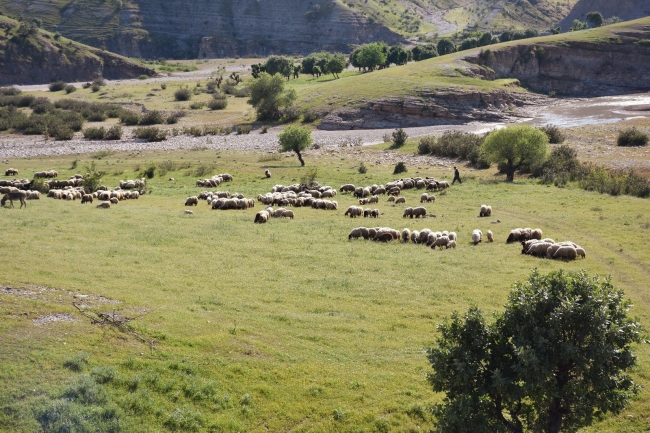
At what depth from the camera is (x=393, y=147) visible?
7031 cm

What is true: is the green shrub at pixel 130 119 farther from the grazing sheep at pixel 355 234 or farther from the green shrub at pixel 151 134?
the grazing sheep at pixel 355 234

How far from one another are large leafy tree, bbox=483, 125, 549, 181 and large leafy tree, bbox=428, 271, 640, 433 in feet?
128

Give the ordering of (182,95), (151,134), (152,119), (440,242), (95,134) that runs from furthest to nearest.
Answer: (182,95) < (152,119) < (95,134) < (151,134) < (440,242)

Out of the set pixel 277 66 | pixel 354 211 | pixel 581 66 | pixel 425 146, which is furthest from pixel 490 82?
pixel 354 211

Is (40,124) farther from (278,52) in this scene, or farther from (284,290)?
(278,52)

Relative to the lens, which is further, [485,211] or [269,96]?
[269,96]

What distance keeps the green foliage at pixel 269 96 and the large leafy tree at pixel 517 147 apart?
5142cm

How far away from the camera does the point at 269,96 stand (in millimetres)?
93000

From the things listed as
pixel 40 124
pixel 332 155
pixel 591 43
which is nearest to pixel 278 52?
pixel 591 43

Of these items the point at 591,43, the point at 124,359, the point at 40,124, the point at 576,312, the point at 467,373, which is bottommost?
the point at 124,359

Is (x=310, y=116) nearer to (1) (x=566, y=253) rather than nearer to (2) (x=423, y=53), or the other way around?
(2) (x=423, y=53)

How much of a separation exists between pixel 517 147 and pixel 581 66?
92015 mm

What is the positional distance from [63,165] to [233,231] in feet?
117

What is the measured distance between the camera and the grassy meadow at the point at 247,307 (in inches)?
508
